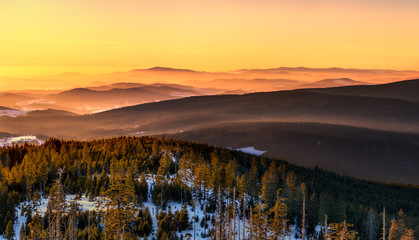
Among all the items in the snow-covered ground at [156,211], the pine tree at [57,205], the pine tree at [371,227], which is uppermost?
the pine tree at [57,205]

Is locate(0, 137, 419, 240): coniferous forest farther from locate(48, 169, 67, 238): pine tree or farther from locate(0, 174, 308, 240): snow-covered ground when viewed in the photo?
locate(48, 169, 67, 238): pine tree

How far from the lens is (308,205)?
118188mm

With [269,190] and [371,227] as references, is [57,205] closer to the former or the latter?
[269,190]

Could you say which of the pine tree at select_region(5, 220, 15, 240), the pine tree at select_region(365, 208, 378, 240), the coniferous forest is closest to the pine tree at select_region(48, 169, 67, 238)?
the coniferous forest

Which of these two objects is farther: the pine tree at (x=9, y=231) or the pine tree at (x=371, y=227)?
the pine tree at (x=371, y=227)

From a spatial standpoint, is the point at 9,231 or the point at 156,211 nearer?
the point at 9,231

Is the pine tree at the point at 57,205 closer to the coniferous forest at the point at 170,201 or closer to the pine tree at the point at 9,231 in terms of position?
the coniferous forest at the point at 170,201

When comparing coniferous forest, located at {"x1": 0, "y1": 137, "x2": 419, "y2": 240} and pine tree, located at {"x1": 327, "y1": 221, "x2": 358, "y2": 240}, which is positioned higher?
pine tree, located at {"x1": 327, "y1": 221, "x2": 358, "y2": 240}

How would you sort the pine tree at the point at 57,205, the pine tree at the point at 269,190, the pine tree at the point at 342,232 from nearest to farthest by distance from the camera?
the pine tree at the point at 57,205, the pine tree at the point at 342,232, the pine tree at the point at 269,190

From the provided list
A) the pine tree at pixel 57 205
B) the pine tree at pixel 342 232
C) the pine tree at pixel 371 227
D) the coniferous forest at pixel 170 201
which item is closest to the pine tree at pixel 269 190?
the coniferous forest at pixel 170 201

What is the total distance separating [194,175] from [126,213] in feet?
238

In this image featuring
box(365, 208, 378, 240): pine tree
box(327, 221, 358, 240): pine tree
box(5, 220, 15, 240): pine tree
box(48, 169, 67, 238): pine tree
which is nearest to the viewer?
box(48, 169, 67, 238): pine tree

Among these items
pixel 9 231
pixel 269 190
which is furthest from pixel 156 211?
pixel 9 231

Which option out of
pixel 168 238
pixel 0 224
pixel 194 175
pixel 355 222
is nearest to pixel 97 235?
pixel 168 238
